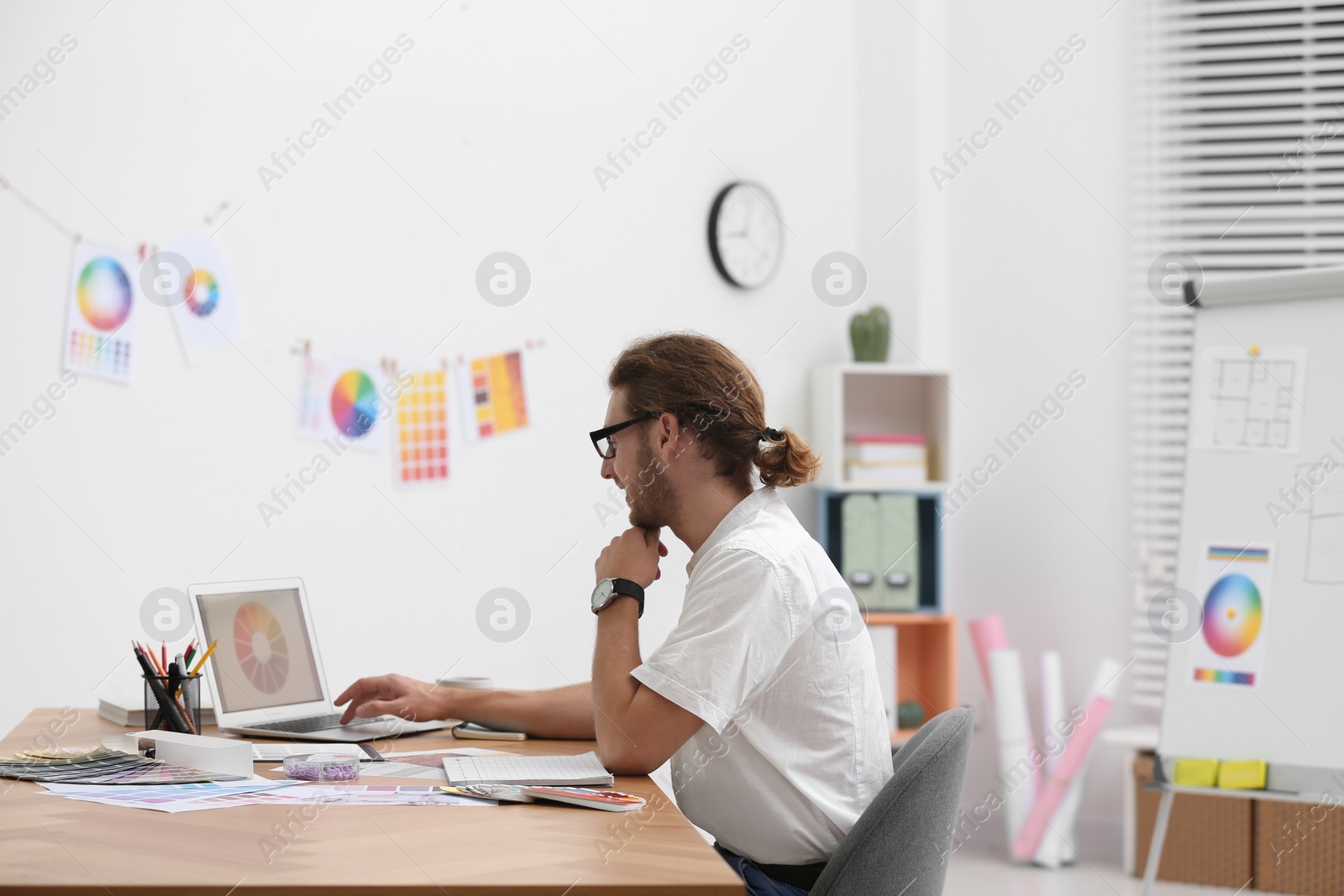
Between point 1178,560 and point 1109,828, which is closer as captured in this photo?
point 1178,560

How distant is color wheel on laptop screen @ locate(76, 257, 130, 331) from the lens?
267 cm

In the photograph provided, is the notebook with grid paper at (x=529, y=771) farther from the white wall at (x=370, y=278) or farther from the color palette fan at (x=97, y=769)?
the white wall at (x=370, y=278)

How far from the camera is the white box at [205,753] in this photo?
1.47 meters

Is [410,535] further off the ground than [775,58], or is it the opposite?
[775,58]

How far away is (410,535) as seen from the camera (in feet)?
10.1

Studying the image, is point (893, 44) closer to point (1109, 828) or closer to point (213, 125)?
point (213, 125)

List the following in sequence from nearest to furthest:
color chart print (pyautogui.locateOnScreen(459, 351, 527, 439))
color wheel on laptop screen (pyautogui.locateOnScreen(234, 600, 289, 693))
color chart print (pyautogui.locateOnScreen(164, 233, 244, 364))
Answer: color wheel on laptop screen (pyautogui.locateOnScreen(234, 600, 289, 693)), color chart print (pyautogui.locateOnScreen(164, 233, 244, 364)), color chart print (pyautogui.locateOnScreen(459, 351, 527, 439))

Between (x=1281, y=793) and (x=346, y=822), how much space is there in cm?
202

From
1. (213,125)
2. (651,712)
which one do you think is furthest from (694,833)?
(213,125)

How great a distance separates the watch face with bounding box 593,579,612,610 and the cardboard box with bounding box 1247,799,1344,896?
2586 millimetres

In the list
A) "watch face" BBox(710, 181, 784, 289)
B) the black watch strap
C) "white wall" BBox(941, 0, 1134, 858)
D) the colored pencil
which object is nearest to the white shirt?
the black watch strap

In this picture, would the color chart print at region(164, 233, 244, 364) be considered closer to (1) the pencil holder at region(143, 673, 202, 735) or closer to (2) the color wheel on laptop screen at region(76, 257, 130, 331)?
(2) the color wheel on laptop screen at region(76, 257, 130, 331)

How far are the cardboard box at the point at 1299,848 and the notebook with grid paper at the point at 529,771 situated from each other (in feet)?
8.38

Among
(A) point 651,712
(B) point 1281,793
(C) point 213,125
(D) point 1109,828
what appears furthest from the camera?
(D) point 1109,828
